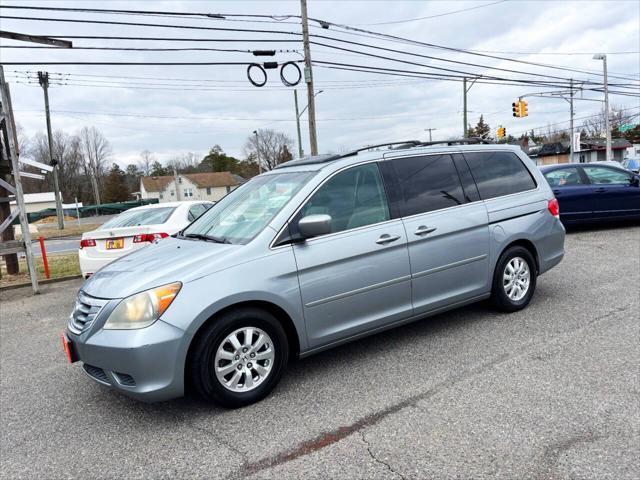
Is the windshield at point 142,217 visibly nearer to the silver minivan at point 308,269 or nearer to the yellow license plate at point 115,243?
the yellow license plate at point 115,243

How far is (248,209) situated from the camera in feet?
13.5

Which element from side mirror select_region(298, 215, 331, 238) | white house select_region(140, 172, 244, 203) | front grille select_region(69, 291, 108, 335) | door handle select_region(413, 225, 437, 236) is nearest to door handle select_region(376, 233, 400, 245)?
door handle select_region(413, 225, 437, 236)

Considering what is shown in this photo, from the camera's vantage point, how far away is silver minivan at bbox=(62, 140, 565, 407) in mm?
3115

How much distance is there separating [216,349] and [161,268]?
2.29ft

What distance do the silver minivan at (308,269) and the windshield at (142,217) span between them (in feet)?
11.4

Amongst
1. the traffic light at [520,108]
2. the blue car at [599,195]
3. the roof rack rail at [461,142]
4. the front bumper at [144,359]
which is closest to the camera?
the front bumper at [144,359]

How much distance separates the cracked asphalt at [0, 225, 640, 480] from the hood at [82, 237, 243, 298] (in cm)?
94

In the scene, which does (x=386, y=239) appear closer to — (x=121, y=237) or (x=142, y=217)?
(x=121, y=237)

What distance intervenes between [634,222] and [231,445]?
11.5m

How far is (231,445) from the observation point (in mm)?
2904

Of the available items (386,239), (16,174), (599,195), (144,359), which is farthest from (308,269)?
(599,195)

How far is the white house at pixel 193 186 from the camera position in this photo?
3214 inches

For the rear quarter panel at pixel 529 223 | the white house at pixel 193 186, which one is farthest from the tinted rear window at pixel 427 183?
the white house at pixel 193 186

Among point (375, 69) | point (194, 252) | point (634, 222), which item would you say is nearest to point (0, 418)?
point (194, 252)
